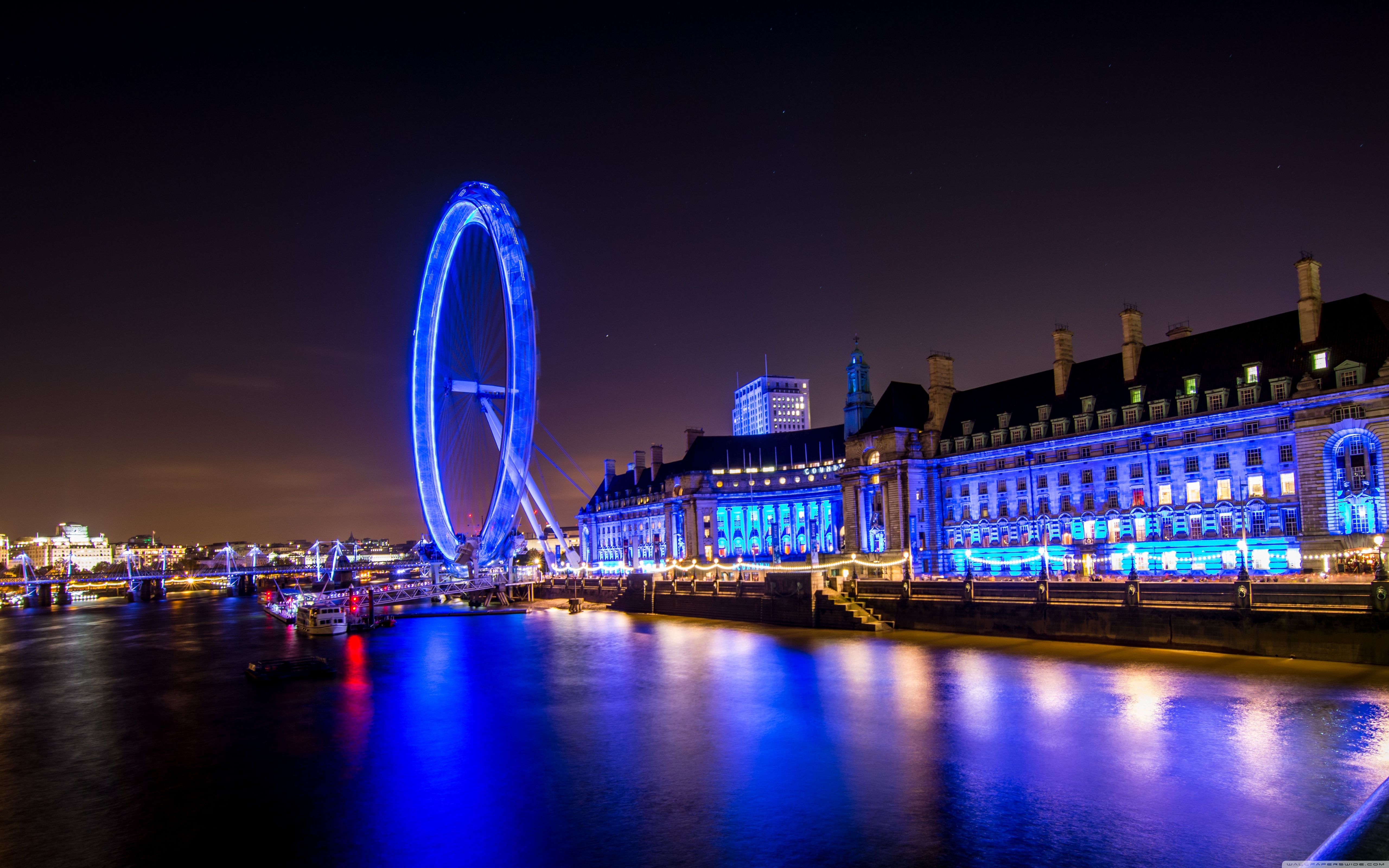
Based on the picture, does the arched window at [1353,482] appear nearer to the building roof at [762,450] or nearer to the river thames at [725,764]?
the river thames at [725,764]

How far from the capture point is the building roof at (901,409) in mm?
93188

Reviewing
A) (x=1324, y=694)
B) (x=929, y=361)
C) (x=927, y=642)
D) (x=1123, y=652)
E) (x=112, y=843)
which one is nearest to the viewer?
(x=112, y=843)

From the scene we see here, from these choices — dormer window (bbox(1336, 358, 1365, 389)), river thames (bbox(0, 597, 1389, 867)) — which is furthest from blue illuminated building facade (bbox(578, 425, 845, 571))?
river thames (bbox(0, 597, 1389, 867))

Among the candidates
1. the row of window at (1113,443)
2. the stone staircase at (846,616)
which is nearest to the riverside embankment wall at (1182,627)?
the stone staircase at (846,616)

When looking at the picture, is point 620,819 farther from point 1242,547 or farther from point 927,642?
point 1242,547

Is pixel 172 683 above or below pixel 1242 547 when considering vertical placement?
below

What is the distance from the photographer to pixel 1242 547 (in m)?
58.6

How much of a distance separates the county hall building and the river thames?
25.9 meters

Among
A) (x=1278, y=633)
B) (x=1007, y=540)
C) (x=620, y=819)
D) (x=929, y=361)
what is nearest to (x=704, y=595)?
(x=1007, y=540)

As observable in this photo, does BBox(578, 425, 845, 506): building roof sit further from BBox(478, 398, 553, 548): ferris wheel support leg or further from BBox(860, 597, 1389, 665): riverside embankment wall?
BBox(860, 597, 1389, 665): riverside embankment wall

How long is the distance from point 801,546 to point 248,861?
380ft

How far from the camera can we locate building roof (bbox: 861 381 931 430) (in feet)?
306

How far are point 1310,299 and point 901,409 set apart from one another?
132ft

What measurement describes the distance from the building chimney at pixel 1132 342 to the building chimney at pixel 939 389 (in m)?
21.5
